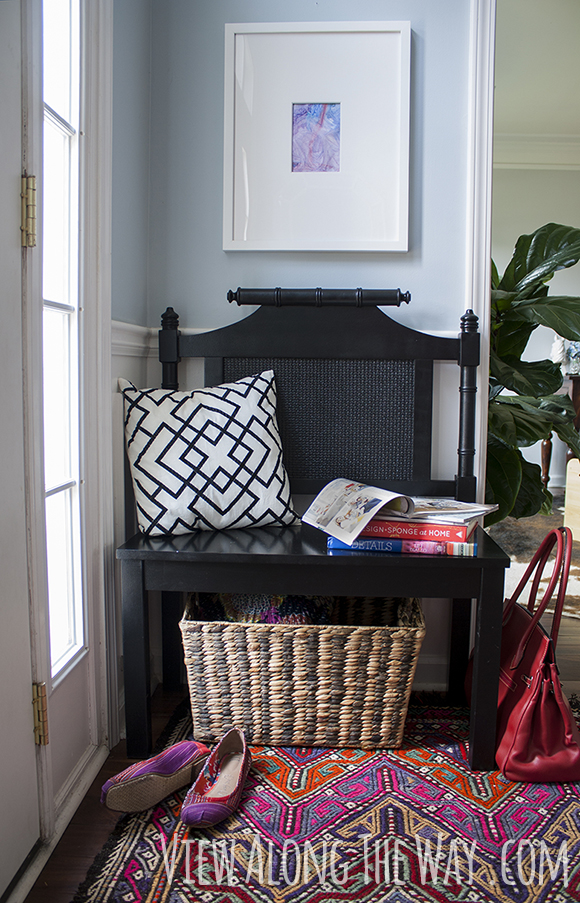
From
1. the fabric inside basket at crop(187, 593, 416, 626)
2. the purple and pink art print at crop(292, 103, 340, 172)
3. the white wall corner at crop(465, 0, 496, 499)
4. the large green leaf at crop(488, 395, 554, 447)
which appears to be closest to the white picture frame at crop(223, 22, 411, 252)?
the purple and pink art print at crop(292, 103, 340, 172)

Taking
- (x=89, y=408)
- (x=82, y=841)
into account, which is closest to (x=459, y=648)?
(x=82, y=841)

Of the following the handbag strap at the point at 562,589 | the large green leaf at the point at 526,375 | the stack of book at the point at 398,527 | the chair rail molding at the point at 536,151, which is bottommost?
the handbag strap at the point at 562,589

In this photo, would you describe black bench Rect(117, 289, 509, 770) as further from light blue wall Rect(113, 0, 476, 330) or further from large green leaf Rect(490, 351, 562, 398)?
large green leaf Rect(490, 351, 562, 398)

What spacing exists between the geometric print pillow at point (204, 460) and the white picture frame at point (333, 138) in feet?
1.54

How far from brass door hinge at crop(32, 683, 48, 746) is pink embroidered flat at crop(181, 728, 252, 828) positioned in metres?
0.30

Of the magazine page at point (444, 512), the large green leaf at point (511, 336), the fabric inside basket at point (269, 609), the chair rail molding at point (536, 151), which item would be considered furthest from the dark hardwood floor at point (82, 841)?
the chair rail molding at point (536, 151)

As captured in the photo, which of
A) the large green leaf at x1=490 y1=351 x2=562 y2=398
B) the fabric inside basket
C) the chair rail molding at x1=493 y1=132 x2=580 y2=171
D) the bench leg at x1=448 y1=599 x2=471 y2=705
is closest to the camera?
the fabric inside basket

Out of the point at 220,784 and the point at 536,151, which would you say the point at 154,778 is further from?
the point at 536,151

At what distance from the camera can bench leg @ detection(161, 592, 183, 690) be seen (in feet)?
6.13

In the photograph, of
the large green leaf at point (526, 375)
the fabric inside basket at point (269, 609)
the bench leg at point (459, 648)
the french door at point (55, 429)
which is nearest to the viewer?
the french door at point (55, 429)

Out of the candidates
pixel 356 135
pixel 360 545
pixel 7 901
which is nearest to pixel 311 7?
pixel 356 135

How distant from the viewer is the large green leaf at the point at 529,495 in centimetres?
203

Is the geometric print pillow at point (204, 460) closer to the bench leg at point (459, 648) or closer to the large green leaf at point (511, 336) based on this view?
the bench leg at point (459, 648)

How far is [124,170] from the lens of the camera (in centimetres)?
→ 166
